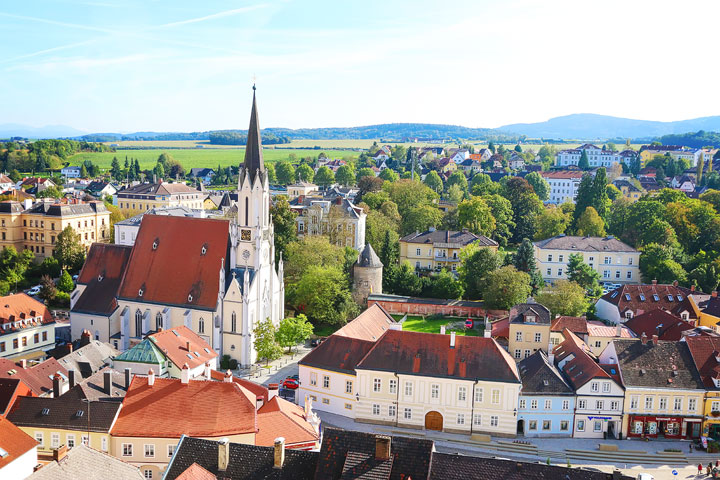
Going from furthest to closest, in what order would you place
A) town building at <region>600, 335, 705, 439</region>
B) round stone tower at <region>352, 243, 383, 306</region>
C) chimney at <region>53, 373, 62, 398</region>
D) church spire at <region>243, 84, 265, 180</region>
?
1. round stone tower at <region>352, 243, 383, 306</region>
2. church spire at <region>243, 84, 265, 180</region>
3. town building at <region>600, 335, 705, 439</region>
4. chimney at <region>53, 373, 62, 398</region>

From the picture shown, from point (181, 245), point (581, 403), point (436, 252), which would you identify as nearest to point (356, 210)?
point (436, 252)

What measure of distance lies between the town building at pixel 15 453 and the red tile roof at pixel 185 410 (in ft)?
14.9

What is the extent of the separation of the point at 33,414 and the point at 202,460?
485 inches

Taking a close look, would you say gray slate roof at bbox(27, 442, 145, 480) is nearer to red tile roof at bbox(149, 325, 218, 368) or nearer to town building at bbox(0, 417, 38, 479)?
town building at bbox(0, 417, 38, 479)

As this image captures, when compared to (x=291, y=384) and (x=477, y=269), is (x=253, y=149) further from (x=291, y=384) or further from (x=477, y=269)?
(x=477, y=269)

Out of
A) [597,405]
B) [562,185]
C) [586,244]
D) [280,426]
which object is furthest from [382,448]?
[562,185]

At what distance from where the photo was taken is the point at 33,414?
34.3m

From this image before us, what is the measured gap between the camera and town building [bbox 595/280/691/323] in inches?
2405

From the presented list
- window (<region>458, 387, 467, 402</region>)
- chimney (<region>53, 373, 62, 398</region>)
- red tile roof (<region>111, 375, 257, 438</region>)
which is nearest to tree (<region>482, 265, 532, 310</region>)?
window (<region>458, 387, 467, 402</region>)

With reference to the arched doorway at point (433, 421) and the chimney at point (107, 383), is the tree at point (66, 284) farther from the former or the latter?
the arched doorway at point (433, 421)

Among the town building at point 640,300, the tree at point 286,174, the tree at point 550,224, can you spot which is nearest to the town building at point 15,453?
the town building at point 640,300

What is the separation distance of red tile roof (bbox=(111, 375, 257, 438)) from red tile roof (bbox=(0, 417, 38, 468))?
4.68m

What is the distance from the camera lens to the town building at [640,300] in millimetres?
61094

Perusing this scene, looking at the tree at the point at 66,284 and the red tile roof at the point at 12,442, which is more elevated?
the red tile roof at the point at 12,442
